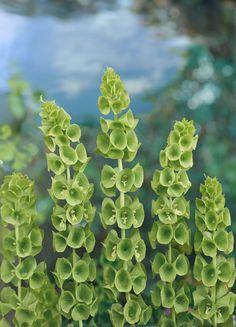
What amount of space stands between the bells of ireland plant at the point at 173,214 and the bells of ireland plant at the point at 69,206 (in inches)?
3.8

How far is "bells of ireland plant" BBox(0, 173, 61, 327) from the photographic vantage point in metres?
1.08

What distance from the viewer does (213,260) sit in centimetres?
110

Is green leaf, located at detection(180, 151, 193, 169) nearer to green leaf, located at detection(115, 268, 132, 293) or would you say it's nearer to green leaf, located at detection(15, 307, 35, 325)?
green leaf, located at detection(115, 268, 132, 293)

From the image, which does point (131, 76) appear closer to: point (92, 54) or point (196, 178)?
point (92, 54)

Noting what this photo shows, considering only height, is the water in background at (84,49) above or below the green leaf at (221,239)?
below

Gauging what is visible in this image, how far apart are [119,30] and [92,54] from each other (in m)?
0.12

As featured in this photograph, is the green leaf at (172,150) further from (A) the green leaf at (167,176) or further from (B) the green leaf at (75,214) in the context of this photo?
(B) the green leaf at (75,214)

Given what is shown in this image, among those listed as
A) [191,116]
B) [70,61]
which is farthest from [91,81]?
[191,116]

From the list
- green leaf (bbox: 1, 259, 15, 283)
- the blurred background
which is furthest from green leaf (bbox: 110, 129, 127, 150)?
the blurred background

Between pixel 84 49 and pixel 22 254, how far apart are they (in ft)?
4.53

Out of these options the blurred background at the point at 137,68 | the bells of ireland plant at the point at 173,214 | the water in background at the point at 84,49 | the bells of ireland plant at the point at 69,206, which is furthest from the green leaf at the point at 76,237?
the water in background at the point at 84,49

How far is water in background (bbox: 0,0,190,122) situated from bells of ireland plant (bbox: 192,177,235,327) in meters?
1.21

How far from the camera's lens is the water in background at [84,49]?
230 cm

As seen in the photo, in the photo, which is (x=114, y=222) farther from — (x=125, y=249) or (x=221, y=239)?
(x=221, y=239)
